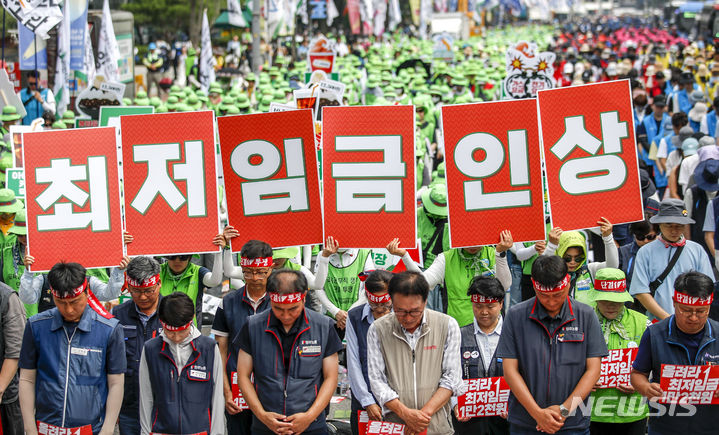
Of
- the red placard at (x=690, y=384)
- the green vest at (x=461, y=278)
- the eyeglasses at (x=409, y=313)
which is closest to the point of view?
the eyeglasses at (x=409, y=313)

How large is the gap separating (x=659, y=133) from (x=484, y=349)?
919 centimetres

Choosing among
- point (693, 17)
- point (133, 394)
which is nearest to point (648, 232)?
point (133, 394)

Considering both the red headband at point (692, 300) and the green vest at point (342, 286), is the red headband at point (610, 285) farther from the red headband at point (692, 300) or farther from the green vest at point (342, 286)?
the green vest at point (342, 286)

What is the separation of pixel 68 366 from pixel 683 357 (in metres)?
3.36

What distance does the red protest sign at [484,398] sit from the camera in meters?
5.90

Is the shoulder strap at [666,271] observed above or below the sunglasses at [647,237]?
below

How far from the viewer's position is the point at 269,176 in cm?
686

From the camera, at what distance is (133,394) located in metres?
5.98

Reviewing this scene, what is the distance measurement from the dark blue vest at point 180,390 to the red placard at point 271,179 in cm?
158

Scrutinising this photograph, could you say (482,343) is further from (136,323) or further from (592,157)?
(136,323)

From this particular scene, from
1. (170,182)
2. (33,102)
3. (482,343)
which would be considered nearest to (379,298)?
(482,343)

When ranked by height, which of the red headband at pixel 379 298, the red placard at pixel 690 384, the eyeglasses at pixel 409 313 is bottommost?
the red placard at pixel 690 384

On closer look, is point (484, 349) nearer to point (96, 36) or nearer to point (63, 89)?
point (63, 89)

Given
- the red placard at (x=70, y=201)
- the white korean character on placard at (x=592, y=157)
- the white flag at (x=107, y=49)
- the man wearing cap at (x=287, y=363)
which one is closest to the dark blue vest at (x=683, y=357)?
the white korean character on placard at (x=592, y=157)
